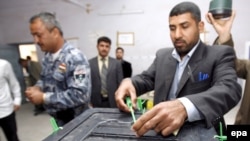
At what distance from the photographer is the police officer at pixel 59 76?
120 centimetres

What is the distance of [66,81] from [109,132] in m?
0.84

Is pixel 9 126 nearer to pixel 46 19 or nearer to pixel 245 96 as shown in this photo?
pixel 46 19

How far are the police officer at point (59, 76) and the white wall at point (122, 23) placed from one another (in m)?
3.18

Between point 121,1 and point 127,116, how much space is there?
4193 mm


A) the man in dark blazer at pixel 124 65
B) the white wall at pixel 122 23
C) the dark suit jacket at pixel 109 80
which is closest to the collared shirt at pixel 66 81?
the dark suit jacket at pixel 109 80

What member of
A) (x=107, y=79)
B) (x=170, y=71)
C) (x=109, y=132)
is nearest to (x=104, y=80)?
(x=107, y=79)

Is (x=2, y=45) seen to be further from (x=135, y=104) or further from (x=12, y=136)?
(x=135, y=104)

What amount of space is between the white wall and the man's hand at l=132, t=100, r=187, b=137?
392cm

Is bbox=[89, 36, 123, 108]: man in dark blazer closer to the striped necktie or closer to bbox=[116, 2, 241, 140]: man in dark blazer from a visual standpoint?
the striped necktie

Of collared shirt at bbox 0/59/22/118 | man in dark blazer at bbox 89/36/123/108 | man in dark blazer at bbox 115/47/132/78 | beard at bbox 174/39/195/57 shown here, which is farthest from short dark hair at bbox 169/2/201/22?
man in dark blazer at bbox 115/47/132/78

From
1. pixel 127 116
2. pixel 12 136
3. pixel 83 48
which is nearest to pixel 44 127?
pixel 12 136

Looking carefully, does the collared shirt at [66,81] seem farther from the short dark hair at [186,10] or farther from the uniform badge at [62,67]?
the short dark hair at [186,10]

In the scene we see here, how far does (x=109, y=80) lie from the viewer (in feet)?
9.10

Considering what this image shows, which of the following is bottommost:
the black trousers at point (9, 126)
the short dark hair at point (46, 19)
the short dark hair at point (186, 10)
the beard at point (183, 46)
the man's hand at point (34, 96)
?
the black trousers at point (9, 126)
